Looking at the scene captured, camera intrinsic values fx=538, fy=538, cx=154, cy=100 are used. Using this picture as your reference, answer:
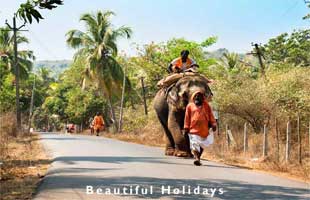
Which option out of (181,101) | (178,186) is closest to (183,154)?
(181,101)

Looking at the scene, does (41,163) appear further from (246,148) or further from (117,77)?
(117,77)

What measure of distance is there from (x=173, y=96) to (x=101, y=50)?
29.4 meters

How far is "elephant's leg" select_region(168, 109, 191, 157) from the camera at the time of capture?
45.7 feet

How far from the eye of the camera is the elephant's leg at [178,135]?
45.7 feet

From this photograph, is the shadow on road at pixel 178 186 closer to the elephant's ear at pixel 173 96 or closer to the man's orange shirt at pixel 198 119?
the man's orange shirt at pixel 198 119

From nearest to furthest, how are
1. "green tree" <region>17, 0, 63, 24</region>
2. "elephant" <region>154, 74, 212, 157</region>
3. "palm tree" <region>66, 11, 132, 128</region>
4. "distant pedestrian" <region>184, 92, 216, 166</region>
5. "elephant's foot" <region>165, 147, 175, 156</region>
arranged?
"green tree" <region>17, 0, 63, 24</region>
"distant pedestrian" <region>184, 92, 216, 166</region>
"elephant" <region>154, 74, 212, 157</region>
"elephant's foot" <region>165, 147, 175, 156</region>
"palm tree" <region>66, 11, 132, 128</region>

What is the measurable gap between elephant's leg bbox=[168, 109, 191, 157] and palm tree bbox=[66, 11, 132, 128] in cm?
2906

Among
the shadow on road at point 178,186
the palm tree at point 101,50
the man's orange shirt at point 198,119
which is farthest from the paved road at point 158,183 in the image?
the palm tree at point 101,50

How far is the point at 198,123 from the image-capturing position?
41.0ft

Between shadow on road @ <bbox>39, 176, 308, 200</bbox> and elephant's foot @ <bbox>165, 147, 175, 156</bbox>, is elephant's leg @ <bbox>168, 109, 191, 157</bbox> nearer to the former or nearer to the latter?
elephant's foot @ <bbox>165, 147, 175, 156</bbox>

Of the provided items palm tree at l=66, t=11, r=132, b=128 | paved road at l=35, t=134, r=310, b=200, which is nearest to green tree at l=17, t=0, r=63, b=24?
paved road at l=35, t=134, r=310, b=200

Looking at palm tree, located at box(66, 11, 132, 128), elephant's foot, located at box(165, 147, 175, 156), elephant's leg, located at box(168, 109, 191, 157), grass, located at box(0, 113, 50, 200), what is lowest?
grass, located at box(0, 113, 50, 200)

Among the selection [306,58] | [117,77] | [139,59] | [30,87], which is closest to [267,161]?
[139,59]

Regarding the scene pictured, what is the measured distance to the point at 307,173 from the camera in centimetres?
1103
